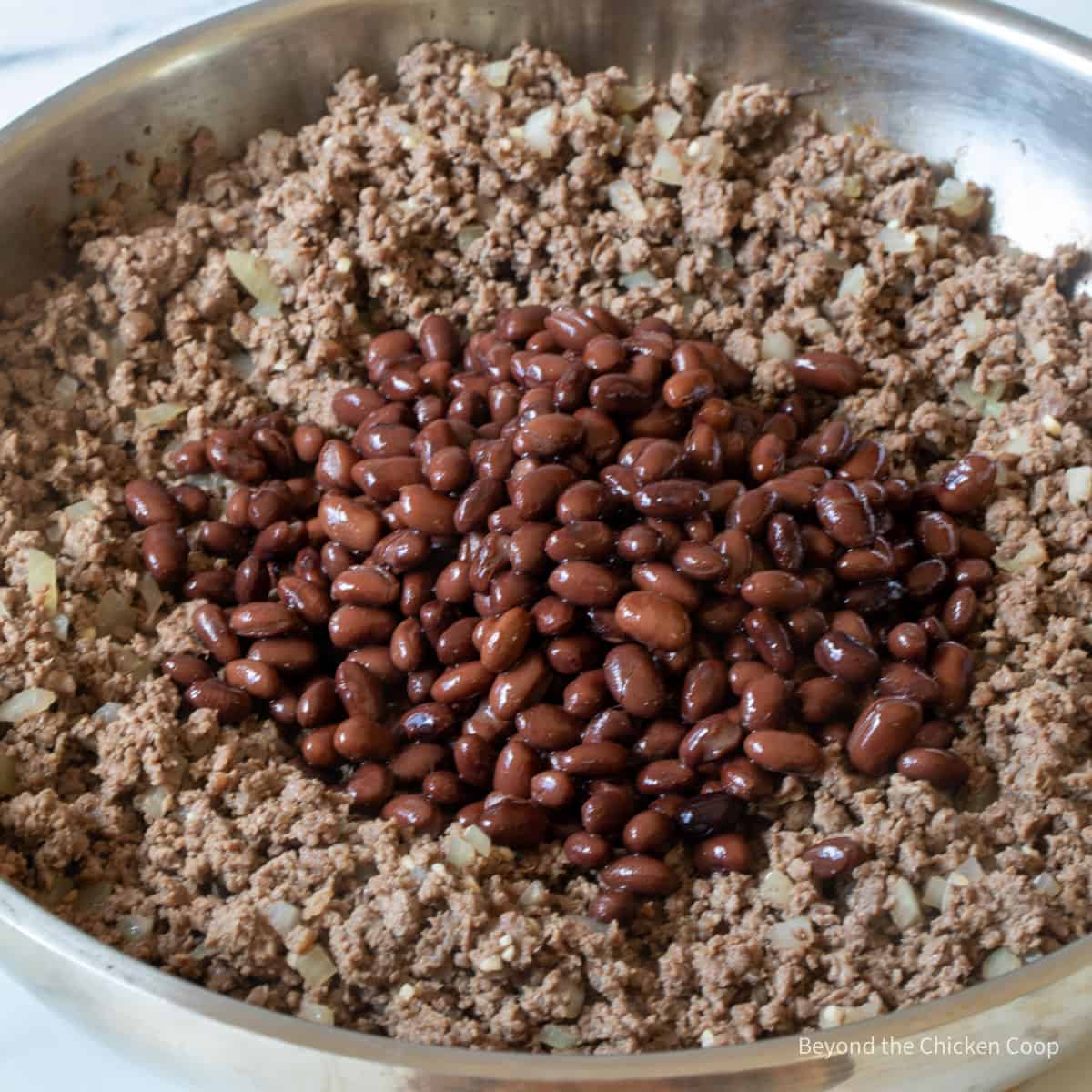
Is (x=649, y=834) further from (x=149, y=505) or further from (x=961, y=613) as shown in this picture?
(x=149, y=505)

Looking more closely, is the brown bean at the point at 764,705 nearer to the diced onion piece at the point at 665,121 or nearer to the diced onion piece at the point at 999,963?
the diced onion piece at the point at 999,963

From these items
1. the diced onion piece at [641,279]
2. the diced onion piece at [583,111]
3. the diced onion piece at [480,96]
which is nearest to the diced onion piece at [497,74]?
the diced onion piece at [480,96]

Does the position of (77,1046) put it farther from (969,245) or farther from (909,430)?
(969,245)

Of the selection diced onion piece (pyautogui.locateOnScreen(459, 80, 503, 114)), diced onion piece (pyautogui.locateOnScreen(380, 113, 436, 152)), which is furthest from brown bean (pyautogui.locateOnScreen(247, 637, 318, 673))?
diced onion piece (pyautogui.locateOnScreen(459, 80, 503, 114))

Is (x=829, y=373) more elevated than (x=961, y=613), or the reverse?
(x=829, y=373)

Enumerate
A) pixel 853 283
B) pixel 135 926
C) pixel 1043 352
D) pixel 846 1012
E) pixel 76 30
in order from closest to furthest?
1. pixel 846 1012
2. pixel 135 926
3. pixel 1043 352
4. pixel 853 283
5. pixel 76 30

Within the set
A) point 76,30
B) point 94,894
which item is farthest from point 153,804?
point 76,30
